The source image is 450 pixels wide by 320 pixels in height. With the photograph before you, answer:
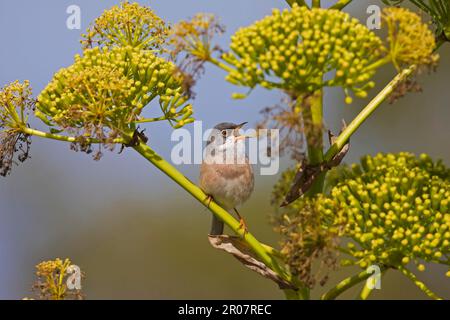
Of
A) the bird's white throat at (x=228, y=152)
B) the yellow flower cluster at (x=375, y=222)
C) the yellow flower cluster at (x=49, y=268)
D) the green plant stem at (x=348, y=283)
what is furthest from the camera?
the bird's white throat at (x=228, y=152)

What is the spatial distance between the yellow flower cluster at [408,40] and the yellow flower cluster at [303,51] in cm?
8

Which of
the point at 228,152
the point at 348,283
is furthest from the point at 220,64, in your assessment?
the point at 228,152

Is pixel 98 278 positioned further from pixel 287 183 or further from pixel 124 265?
pixel 287 183

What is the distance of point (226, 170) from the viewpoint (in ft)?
20.8

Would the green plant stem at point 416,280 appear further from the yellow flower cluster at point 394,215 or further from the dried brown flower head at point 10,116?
the dried brown flower head at point 10,116

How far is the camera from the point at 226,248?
487cm

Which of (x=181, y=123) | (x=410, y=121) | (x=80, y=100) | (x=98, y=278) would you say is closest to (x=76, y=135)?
(x=80, y=100)

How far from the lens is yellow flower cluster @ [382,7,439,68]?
382cm

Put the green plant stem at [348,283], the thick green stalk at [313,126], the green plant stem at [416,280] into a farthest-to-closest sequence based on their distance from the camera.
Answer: the green plant stem at [348,283]
the green plant stem at [416,280]
the thick green stalk at [313,126]

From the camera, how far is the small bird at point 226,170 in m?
6.05

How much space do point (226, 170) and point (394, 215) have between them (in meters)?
2.35

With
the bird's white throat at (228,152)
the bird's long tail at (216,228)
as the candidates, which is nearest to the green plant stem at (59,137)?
the bird's long tail at (216,228)

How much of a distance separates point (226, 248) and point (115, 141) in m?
1.05

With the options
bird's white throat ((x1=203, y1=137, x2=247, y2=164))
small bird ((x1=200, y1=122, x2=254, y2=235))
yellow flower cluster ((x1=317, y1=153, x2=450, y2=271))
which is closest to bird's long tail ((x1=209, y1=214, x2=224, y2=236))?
small bird ((x1=200, y1=122, x2=254, y2=235))
